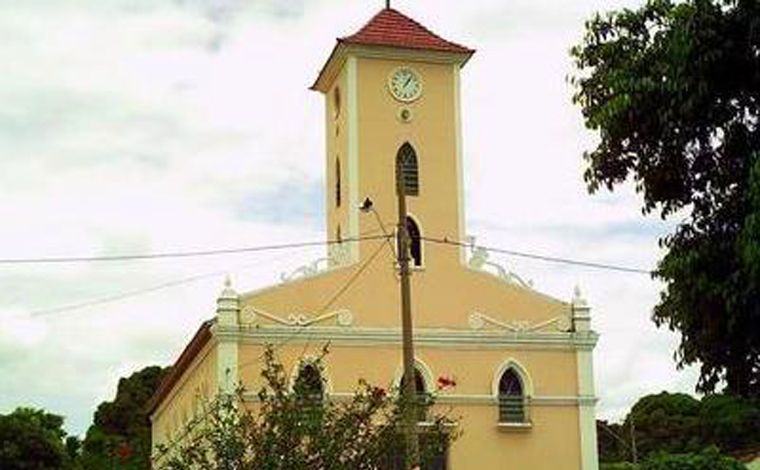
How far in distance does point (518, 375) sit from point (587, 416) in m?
2.01

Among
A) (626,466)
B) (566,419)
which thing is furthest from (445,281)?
(626,466)

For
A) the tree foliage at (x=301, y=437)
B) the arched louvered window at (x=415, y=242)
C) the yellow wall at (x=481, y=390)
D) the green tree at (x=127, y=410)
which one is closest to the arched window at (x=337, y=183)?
the arched louvered window at (x=415, y=242)

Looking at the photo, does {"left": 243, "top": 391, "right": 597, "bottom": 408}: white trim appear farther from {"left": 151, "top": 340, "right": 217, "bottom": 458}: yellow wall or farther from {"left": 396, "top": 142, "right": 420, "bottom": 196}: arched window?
{"left": 396, "top": 142, "right": 420, "bottom": 196}: arched window

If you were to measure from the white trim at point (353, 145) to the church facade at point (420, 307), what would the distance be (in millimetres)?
36

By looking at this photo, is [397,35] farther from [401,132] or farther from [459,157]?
[459,157]

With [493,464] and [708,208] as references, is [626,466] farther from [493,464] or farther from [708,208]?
[708,208]

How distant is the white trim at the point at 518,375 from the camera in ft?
120

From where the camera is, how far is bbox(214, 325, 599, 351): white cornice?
117 feet

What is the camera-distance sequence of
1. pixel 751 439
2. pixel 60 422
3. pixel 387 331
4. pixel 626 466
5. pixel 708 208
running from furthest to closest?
pixel 60 422
pixel 751 439
pixel 626 466
pixel 387 331
pixel 708 208

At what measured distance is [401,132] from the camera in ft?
126

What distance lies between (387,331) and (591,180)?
72.7 ft

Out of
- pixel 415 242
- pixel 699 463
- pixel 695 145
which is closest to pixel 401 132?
pixel 415 242

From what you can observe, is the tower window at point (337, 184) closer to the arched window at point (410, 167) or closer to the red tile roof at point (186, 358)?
the arched window at point (410, 167)

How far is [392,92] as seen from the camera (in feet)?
127
